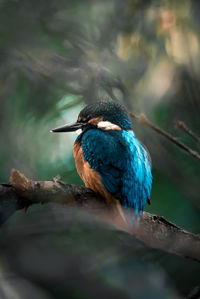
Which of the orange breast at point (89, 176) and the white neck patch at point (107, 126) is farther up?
the white neck patch at point (107, 126)

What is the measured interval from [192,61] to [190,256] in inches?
72.5

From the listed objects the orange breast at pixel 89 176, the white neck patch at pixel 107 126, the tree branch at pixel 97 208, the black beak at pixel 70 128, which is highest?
the black beak at pixel 70 128

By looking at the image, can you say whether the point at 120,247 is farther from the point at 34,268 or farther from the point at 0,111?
the point at 0,111

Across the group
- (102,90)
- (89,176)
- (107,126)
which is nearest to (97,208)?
(89,176)

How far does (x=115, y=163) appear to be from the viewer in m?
2.46

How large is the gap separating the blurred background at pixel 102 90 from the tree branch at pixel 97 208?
17 cm

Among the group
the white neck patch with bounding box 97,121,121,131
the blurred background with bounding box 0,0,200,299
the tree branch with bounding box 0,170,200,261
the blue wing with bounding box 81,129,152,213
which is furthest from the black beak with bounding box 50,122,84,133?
the tree branch with bounding box 0,170,200,261

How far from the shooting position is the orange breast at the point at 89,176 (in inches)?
95.1

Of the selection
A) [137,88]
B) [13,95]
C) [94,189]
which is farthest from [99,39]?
[94,189]

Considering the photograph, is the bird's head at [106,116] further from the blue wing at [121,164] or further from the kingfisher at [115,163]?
the blue wing at [121,164]

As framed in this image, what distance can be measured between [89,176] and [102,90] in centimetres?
142

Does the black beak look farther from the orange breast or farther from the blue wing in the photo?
the blue wing

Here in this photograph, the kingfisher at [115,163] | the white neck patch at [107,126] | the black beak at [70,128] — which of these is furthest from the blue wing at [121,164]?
the black beak at [70,128]

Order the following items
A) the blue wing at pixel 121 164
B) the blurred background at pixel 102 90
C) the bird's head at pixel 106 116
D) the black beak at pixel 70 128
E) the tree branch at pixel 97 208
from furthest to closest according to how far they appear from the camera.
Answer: the black beak at pixel 70 128, the bird's head at pixel 106 116, the blurred background at pixel 102 90, the blue wing at pixel 121 164, the tree branch at pixel 97 208
